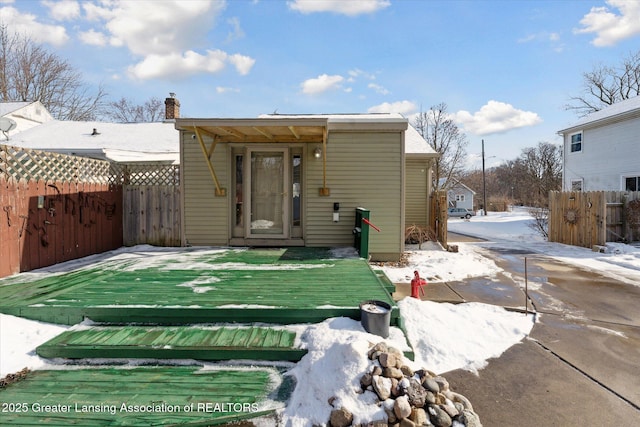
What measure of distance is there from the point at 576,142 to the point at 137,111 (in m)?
31.7

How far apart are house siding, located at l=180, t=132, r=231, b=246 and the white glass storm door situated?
1.62 ft

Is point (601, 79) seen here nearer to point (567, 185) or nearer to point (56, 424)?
point (567, 185)

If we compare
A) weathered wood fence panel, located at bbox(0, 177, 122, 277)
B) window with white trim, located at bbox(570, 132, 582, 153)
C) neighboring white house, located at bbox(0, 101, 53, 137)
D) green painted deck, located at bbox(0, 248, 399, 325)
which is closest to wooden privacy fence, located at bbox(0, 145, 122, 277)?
weathered wood fence panel, located at bbox(0, 177, 122, 277)

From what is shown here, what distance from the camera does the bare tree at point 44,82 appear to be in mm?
18812

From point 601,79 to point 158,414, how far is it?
1283 inches

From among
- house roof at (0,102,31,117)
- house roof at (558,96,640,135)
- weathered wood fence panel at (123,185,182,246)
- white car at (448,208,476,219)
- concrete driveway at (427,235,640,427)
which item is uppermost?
house roof at (0,102,31,117)

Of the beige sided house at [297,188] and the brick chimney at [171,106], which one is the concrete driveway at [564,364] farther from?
the brick chimney at [171,106]

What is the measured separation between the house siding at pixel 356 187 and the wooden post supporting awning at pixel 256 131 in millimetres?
234

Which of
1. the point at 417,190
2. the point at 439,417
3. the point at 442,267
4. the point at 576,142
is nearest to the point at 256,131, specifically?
the point at 442,267

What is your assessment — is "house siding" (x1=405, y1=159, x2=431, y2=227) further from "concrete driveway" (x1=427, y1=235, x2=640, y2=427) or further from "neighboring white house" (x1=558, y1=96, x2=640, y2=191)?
"neighboring white house" (x1=558, y1=96, x2=640, y2=191)

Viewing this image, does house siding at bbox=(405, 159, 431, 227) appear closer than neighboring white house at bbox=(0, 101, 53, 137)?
Yes

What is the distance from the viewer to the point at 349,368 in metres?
2.34

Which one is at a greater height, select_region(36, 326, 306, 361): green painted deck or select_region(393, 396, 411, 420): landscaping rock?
select_region(36, 326, 306, 361): green painted deck

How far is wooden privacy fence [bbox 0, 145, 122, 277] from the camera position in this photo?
14.9ft
